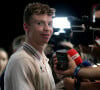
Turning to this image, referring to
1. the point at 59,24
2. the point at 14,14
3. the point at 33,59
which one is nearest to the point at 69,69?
the point at 33,59

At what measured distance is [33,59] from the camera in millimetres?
1617

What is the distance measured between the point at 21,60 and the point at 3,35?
16.4 feet

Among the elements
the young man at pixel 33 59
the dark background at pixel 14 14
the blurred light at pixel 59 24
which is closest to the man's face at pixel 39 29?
the young man at pixel 33 59

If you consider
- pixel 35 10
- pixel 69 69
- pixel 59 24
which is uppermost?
pixel 35 10

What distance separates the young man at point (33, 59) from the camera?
1517 millimetres

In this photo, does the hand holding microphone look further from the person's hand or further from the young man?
the young man

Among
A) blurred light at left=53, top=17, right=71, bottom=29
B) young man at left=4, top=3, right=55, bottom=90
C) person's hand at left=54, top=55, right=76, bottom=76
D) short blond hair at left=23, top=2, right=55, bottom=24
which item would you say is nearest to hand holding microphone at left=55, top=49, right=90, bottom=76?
person's hand at left=54, top=55, right=76, bottom=76

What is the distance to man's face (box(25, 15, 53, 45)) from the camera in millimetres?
1632

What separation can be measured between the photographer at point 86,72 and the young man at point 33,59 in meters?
0.12

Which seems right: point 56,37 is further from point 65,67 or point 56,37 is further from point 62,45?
point 65,67

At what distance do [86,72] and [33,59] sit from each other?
13.6 inches

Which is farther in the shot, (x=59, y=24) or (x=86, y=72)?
(x=59, y=24)

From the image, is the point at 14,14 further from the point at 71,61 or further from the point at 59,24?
the point at 71,61

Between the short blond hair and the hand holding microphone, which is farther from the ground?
the short blond hair
